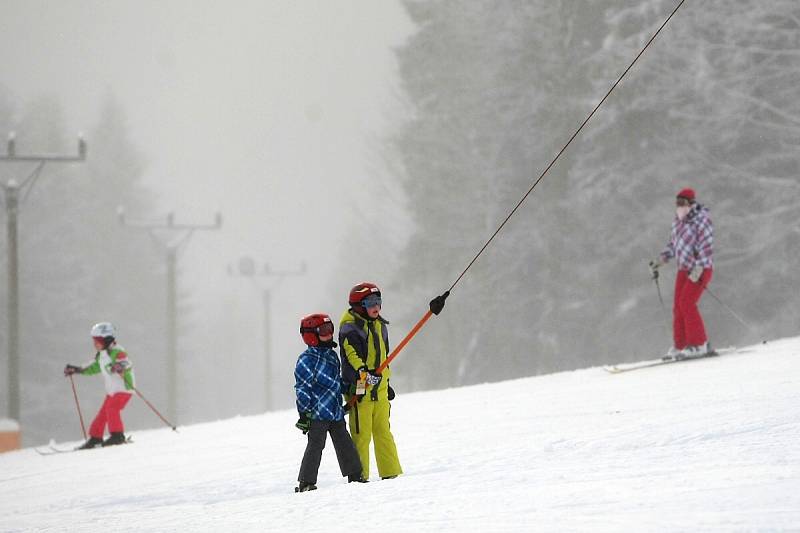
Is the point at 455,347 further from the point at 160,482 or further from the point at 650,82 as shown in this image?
the point at 160,482

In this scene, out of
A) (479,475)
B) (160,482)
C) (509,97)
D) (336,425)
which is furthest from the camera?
(509,97)

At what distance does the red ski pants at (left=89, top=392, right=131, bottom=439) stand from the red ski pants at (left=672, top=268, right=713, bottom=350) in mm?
6639

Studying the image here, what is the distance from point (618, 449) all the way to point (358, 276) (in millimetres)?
64545

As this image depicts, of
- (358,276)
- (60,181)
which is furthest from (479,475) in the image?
(358,276)

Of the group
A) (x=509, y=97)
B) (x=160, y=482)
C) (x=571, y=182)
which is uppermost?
(x=509, y=97)

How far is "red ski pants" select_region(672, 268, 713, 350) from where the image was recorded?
13469 millimetres

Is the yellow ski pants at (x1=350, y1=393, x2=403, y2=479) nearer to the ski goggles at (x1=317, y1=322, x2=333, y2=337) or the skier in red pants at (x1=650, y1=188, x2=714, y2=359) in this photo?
the ski goggles at (x1=317, y1=322, x2=333, y2=337)

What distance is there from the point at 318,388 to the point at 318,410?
0.16m

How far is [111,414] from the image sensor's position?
1537cm

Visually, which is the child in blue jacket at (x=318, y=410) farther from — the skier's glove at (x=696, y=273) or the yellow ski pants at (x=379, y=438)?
the skier's glove at (x=696, y=273)

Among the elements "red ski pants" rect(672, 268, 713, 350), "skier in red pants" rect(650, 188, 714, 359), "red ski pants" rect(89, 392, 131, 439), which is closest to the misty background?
"red ski pants" rect(672, 268, 713, 350)

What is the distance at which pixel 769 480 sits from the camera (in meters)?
6.49

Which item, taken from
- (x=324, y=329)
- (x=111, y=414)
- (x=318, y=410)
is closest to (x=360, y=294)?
(x=324, y=329)

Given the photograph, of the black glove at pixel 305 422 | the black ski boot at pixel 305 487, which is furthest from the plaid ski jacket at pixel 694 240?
the black ski boot at pixel 305 487
